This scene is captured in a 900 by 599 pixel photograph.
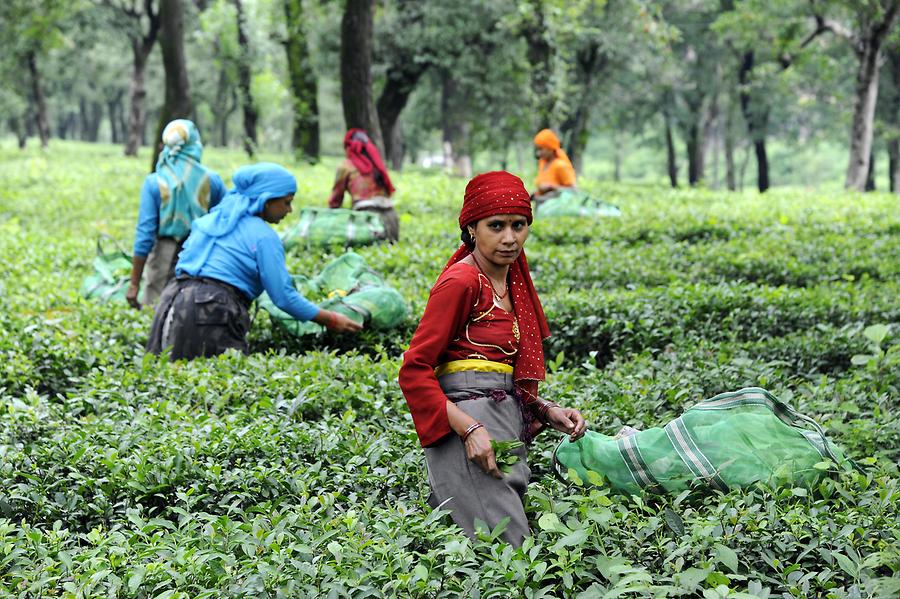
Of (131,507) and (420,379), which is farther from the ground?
(420,379)

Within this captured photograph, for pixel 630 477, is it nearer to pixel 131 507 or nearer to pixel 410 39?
pixel 131 507

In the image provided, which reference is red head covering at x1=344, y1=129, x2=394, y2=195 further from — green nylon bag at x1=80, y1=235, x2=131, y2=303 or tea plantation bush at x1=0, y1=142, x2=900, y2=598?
green nylon bag at x1=80, y1=235, x2=131, y2=303

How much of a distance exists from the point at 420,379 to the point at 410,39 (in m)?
22.9

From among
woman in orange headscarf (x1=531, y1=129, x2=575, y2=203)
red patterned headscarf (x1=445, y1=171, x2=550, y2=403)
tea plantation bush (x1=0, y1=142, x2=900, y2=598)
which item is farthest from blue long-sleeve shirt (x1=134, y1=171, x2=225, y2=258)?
woman in orange headscarf (x1=531, y1=129, x2=575, y2=203)

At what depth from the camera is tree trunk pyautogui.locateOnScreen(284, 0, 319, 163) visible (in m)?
21.5

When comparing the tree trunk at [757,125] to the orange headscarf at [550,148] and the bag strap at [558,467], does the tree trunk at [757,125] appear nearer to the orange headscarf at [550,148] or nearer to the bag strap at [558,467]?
the orange headscarf at [550,148]

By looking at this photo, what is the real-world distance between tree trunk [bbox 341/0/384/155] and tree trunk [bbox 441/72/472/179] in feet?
47.4

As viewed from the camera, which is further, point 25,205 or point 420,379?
point 25,205

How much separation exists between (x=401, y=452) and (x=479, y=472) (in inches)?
33.6

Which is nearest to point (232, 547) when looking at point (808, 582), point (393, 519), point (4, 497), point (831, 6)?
point (393, 519)

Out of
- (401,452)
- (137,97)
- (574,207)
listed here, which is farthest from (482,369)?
(137,97)

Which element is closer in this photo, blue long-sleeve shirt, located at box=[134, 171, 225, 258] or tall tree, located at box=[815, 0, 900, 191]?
blue long-sleeve shirt, located at box=[134, 171, 225, 258]

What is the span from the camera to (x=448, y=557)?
9.61 ft

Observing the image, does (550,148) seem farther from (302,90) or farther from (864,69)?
(864,69)
